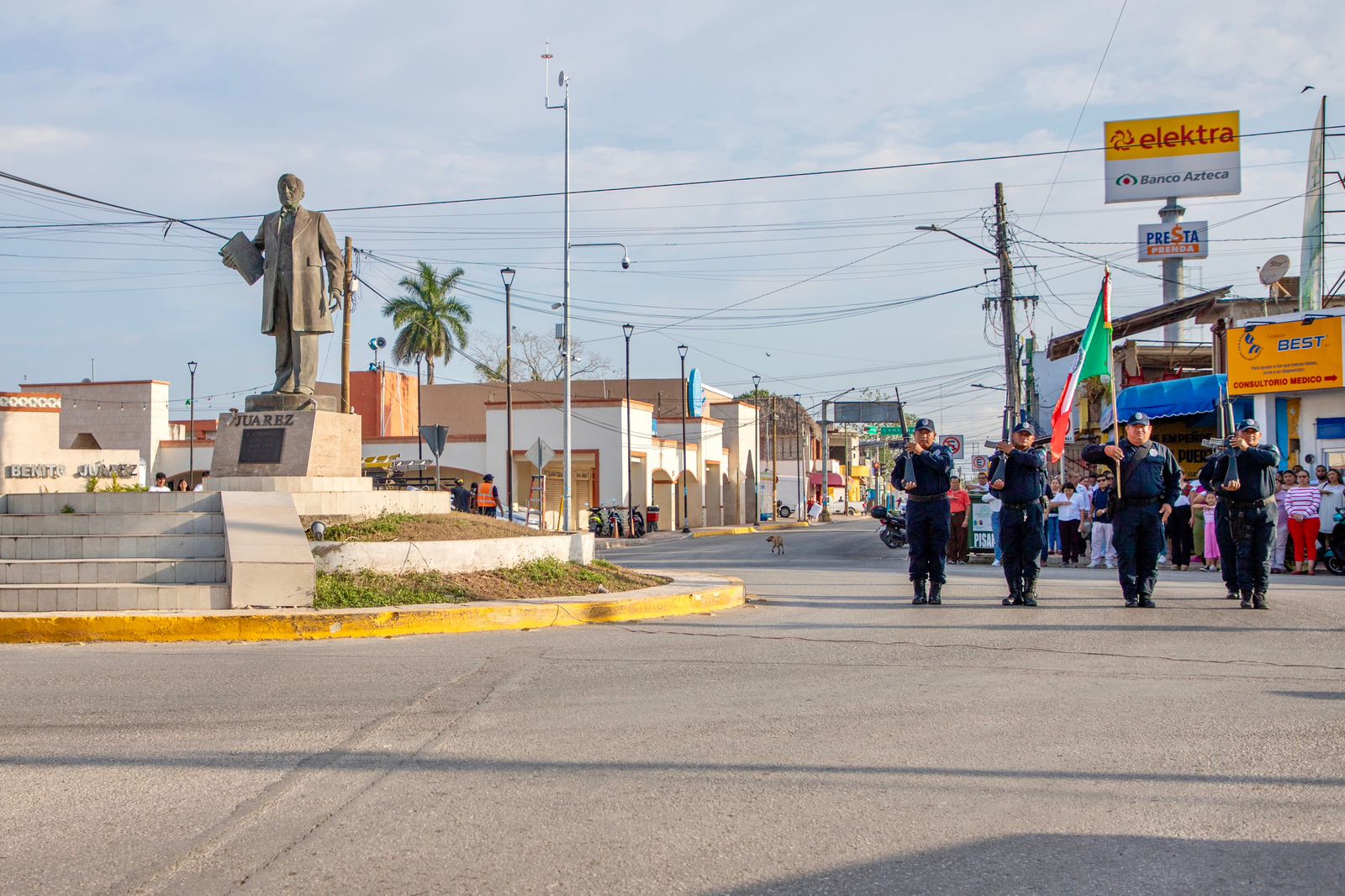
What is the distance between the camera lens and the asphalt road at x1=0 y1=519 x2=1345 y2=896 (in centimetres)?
399

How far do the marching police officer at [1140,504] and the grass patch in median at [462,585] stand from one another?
5115mm

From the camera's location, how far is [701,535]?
45.7 meters

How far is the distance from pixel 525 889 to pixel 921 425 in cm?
932

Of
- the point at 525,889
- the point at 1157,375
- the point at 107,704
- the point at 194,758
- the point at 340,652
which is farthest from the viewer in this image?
the point at 1157,375

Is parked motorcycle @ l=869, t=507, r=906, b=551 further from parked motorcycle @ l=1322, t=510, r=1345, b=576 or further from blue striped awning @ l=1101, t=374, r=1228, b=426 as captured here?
parked motorcycle @ l=1322, t=510, r=1345, b=576

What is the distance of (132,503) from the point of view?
11.9 meters

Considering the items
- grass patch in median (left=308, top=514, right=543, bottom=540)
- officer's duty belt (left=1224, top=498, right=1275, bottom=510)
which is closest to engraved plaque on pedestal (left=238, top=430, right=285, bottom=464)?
grass patch in median (left=308, top=514, right=543, bottom=540)

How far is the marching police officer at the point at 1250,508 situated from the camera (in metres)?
11.5

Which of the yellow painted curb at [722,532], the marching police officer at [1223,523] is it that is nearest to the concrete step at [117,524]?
the marching police officer at [1223,523]

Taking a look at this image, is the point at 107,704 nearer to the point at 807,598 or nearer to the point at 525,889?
the point at 525,889

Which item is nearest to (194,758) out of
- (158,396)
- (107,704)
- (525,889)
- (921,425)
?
(107,704)

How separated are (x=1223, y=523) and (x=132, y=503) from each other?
36.8ft

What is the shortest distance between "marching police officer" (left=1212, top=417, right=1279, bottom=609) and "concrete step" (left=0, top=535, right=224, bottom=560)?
10.0 metres

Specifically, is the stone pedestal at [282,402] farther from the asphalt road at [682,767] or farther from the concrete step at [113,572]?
the asphalt road at [682,767]
